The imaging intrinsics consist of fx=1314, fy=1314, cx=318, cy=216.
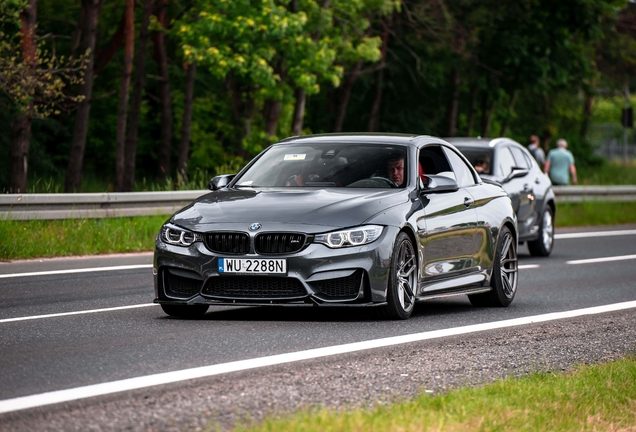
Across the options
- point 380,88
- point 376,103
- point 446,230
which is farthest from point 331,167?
point 376,103

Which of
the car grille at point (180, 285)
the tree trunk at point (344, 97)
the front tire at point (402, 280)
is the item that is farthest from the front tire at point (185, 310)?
the tree trunk at point (344, 97)

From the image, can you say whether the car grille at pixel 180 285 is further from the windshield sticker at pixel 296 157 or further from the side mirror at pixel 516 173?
the side mirror at pixel 516 173

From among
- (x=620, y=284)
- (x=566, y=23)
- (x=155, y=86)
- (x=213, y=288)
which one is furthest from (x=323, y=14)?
(x=213, y=288)

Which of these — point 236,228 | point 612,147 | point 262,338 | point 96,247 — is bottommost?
point 612,147

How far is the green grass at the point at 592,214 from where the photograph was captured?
90.4ft

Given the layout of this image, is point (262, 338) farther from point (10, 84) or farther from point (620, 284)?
point (10, 84)

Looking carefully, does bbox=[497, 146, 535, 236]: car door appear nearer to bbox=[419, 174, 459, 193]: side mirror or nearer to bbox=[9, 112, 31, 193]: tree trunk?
bbox=[419, 174, 459, 193]: side mirror

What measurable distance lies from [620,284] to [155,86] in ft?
107

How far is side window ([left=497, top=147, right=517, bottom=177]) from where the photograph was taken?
61.9ft

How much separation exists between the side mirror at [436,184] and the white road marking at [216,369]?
3.92 ft

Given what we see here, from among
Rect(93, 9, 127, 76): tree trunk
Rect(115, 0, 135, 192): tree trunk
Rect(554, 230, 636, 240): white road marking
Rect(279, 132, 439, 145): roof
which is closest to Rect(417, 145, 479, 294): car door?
Rect(279, 132, 439, 145): roof

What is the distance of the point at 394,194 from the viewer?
10477mm

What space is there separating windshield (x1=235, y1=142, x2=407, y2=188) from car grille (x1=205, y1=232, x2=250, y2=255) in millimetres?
1313

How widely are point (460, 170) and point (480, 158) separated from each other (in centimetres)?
673
